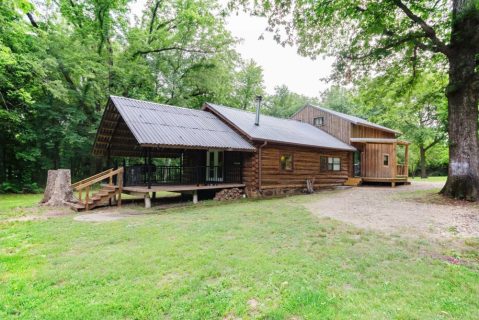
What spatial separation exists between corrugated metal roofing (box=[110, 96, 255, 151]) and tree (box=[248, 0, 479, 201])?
5534mm

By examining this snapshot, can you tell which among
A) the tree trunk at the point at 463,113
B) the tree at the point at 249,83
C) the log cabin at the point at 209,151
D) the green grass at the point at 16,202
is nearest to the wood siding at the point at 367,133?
the log cabin at the point at 209,151

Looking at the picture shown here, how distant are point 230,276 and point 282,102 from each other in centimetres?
4135

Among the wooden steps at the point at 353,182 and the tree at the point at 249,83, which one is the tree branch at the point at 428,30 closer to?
the wooden steps at the point at 353,182

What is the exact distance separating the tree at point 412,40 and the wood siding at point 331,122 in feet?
25.6

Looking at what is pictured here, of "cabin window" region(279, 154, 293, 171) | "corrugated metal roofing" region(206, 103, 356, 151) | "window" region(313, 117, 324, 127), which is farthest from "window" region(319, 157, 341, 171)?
"window" region(313, 117, 324, 127)

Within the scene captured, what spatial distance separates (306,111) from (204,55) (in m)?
10.5

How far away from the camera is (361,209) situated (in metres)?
9.68

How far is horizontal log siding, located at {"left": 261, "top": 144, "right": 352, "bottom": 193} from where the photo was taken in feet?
48.2

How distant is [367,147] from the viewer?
21.0 meters

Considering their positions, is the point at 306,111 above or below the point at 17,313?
above

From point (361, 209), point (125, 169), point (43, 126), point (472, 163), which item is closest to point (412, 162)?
point (472, 163)

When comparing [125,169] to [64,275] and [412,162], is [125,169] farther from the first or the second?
[412,162]

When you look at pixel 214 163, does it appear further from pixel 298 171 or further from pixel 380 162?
pixel 380 162

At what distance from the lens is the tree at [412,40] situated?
1086 cm
